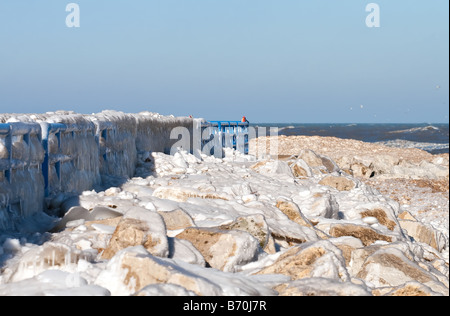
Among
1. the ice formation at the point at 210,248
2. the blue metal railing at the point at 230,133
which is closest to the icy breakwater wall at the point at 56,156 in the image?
the ice formation at the point at 210,248

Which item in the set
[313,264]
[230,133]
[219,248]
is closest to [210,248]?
[219,248]

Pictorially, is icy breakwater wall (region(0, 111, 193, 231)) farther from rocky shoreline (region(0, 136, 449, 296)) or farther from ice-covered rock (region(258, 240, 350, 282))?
ice-covered rock (region(258, 240, 350, 282))

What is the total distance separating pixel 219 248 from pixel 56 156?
2370 mm

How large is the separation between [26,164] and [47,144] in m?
0.52

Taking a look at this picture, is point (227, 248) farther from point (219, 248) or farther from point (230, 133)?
point (230, 133)

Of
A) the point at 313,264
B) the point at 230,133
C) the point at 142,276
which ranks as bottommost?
the point at 313,264

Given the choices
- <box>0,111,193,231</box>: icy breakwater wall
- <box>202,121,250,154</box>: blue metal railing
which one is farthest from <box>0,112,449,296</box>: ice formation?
<box>202,121,250,154</box>: blue metal railing

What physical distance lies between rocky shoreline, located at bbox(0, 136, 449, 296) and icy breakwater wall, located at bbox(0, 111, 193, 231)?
0.31 metres

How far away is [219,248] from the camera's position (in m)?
4.45

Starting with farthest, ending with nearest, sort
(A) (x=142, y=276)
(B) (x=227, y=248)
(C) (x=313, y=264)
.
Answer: (B) (x=227, y=248) → (C) (x=313, y=264) → (A) (x=142, y=276)

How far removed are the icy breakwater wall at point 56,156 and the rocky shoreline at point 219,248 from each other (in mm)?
311

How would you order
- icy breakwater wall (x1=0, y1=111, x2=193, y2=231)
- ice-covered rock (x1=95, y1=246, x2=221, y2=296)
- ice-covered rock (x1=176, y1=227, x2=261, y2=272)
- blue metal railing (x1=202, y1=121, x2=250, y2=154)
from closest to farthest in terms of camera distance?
ice-covered rock (x1=95, y1=246, x2=221, y2=296), ice-covered rock (x1=176, y1=227, x2=261, y2=272), icy breakwater wall (x1=0, y1=111, x2=193, y2=231), blue metal railing (x1=202, y1=121, x2=250, y2=154)

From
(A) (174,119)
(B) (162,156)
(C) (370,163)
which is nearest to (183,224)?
(B) (162,156)

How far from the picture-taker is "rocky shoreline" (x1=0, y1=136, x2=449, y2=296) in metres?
3.51
